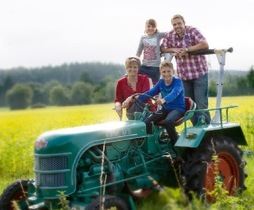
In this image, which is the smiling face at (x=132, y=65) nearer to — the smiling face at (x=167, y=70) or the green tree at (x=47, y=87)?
the smiling face at (x=167, y=70)

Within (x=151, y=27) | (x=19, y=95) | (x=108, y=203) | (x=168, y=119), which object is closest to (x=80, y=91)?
(x=19, y=95)

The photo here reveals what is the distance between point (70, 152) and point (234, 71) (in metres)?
3.44

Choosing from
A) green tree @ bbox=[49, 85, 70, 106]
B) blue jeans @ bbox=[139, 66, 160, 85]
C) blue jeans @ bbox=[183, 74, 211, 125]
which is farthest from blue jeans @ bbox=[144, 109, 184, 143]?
green tree @ bbox=[49, 85, 70, 106]

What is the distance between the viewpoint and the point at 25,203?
5766 mm

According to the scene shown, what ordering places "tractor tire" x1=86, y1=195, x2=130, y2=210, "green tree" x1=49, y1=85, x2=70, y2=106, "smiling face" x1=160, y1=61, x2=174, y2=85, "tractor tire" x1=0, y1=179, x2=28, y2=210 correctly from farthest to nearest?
"green tree" x1=49, y1=85, x2=70, y2=106 < "smiling face" x1=160, y1=61, x2=174, y2=85 < "tractor tire" x1=0, y1=179, x2=28, y2=210 < "tractor tire" x1=86, y1=195, x2=130, y2=210

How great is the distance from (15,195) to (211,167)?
220 cm

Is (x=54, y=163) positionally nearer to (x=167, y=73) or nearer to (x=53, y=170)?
(x=53, y=170)

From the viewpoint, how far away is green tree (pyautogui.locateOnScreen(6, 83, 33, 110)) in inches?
963

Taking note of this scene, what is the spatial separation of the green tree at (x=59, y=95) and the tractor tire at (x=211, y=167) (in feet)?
63.5

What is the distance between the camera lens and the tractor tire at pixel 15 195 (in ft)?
18.8

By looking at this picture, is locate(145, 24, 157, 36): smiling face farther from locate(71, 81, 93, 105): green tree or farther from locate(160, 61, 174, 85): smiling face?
locate(71, 81, 93, 105): green tree

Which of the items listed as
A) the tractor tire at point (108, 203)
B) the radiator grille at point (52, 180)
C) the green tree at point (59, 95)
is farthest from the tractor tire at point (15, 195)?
the green tree at point (59, 95)

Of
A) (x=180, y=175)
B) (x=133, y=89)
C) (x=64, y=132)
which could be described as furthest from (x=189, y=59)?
(x=64, y=132)

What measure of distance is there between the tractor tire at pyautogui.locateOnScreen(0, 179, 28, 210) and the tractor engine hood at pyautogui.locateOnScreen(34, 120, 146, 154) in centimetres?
54
